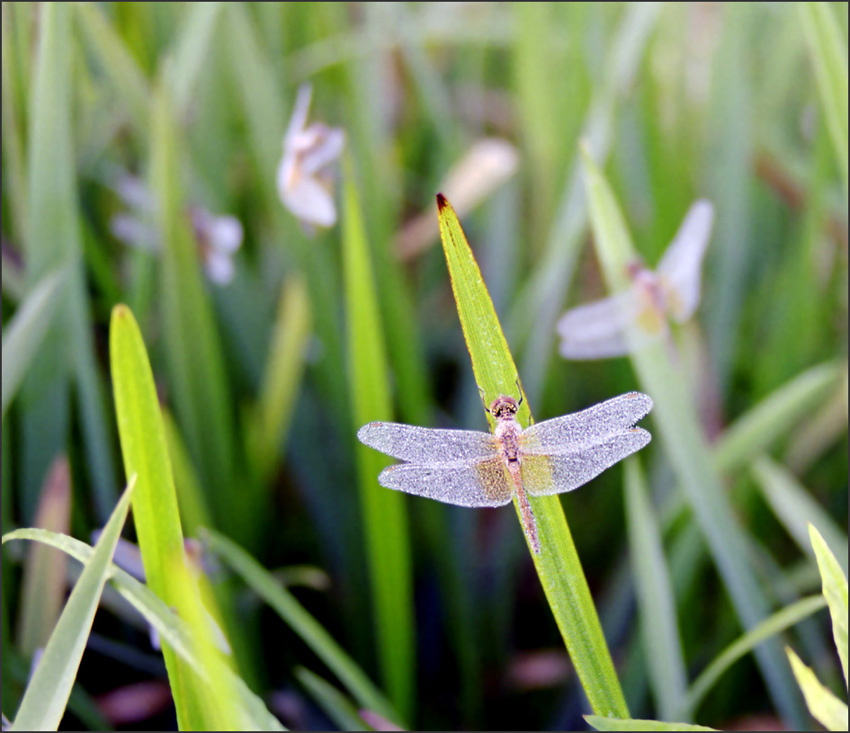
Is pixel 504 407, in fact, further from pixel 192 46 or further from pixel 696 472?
pixel 192 46

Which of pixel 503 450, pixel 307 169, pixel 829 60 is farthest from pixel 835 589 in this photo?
pixel 307 169

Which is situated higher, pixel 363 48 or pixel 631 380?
pixel 363 48

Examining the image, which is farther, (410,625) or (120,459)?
(120,459)

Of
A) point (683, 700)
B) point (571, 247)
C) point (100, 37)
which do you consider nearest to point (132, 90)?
point (100, 37)

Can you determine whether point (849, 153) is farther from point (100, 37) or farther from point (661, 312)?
point (100, 37)

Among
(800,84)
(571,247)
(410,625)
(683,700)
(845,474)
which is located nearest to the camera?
(683,700)

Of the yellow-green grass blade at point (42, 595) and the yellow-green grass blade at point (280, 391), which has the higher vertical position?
the yellow-green grass blade at point (280, 391)

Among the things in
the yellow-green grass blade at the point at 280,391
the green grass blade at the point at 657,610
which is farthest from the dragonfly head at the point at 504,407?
the yellow-green grass blade at the point at 280,391

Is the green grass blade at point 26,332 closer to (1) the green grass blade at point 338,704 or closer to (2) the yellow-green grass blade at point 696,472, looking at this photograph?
(1) the green grass blade at point 338,704
